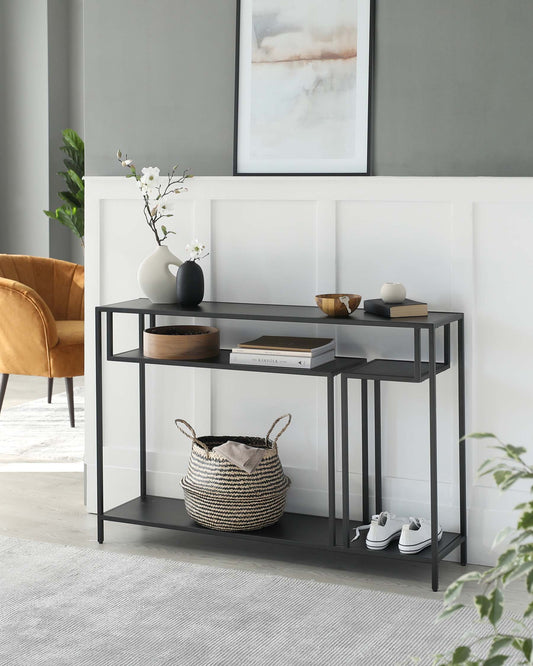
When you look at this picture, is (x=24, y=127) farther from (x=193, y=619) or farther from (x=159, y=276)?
(x=193, y=619)

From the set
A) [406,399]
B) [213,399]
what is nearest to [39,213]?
[213,399]

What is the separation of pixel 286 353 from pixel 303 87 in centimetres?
94

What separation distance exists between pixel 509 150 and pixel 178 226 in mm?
1205

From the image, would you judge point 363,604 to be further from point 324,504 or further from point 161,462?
point 161,462

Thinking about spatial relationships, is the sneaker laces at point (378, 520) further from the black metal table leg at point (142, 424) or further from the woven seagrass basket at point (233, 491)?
the black metal table leg at point (142, 424)

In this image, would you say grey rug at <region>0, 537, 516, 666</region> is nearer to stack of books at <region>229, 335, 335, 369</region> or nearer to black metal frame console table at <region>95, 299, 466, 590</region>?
black metal frame console table at <region>95, 299, 466, 590</region>

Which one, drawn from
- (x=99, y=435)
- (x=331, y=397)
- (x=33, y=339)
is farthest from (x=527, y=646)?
(x=33, y=339)

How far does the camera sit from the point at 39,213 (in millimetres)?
7125

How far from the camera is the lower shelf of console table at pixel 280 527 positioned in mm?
2920

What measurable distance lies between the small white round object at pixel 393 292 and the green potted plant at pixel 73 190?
403 cm

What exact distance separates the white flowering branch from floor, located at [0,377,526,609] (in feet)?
3.49

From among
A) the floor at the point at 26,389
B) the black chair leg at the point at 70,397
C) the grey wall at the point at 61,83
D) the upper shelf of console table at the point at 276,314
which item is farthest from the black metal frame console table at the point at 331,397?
the grey wall at the point at 61,83

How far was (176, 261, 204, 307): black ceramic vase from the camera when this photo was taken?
10.3ft

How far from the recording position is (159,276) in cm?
319
